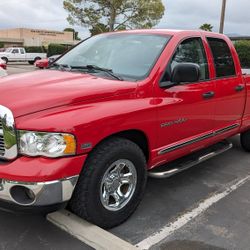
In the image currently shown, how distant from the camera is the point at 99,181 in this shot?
3.24 metres

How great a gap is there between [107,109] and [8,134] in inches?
33.0

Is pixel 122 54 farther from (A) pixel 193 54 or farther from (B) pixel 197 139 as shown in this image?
(B) pixel 197 139

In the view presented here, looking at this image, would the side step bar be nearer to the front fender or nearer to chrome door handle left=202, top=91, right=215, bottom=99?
the front fender

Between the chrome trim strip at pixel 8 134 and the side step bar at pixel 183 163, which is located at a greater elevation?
the chrome trim strip at pixel 8 134

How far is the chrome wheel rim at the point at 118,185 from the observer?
11.3ft

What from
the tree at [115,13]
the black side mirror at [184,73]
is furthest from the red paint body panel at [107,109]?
the tree at [115,13]

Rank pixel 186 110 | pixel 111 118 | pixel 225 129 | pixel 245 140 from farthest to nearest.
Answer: pixel 245 140 → pixel 225 129 → pixel 186 110 → pixel 111 118

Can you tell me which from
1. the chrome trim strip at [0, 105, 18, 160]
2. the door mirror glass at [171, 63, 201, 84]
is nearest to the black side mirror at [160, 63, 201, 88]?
the door mirror glass at [171, 63, 201, 84]

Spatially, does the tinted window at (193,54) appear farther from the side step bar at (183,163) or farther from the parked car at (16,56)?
the parked car at (16,56)

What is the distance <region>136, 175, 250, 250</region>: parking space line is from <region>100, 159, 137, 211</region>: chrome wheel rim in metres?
0.40

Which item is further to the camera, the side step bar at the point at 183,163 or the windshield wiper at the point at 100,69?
the side step bar at the point at 183,163

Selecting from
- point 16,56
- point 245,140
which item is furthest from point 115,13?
point 245,140

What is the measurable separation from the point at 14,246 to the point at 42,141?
0.96 m

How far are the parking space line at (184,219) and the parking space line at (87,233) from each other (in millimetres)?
224
